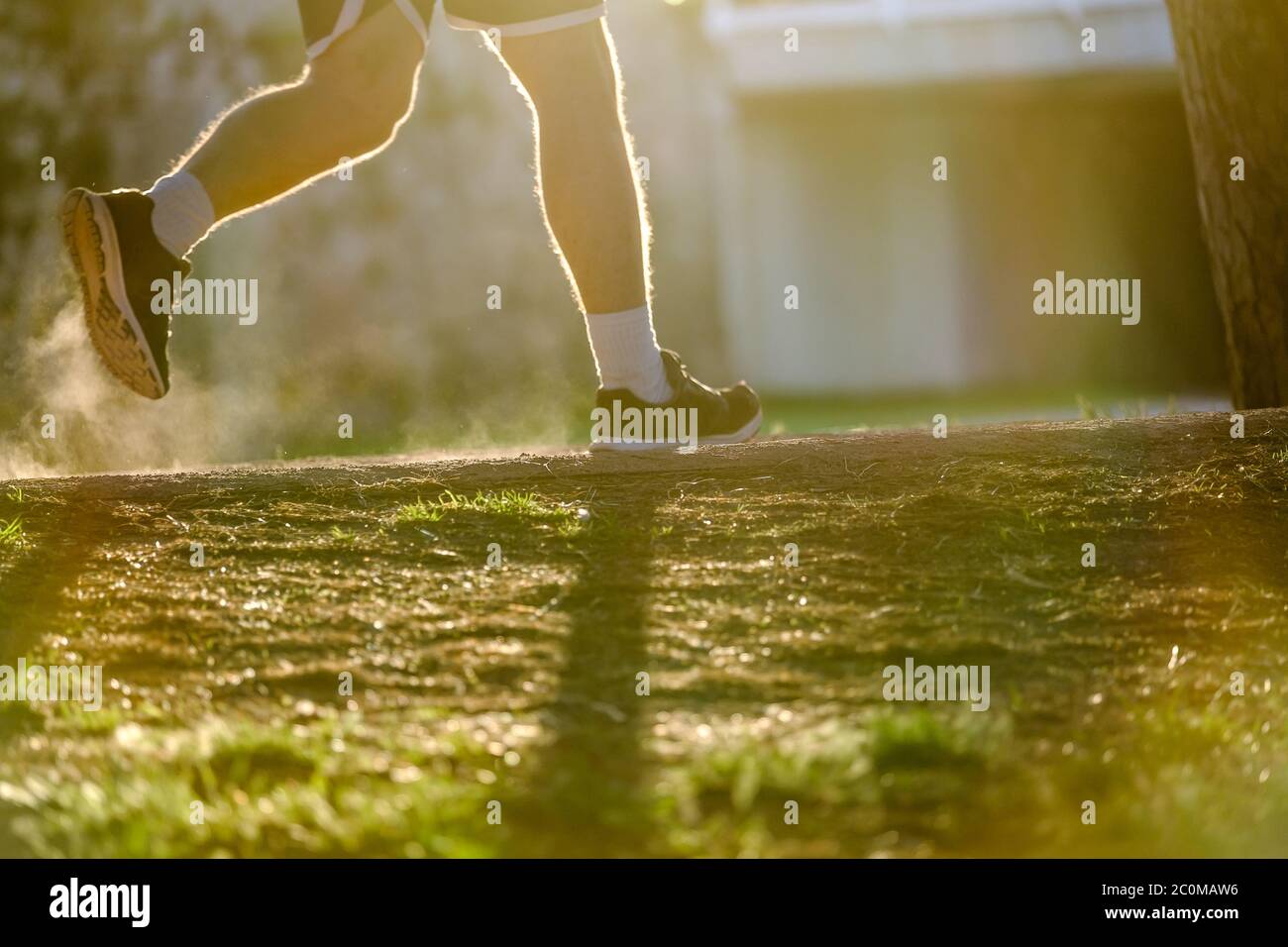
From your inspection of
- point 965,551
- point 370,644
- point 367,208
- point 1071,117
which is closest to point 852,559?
point 965,551

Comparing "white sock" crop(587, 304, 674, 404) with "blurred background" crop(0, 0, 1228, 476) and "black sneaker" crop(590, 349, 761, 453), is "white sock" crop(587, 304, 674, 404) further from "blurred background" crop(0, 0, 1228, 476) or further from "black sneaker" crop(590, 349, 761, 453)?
"blurred background" crop(0, 0, 1228, 476)

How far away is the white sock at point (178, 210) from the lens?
284 centimetres

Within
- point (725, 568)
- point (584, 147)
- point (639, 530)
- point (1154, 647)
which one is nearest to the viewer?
point (1154, 647)

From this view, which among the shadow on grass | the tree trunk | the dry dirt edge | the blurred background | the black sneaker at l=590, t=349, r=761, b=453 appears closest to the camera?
the shadow on grass

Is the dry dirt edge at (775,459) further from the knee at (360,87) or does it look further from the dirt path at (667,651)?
the knee at (360,87)

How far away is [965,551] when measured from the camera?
260 cm

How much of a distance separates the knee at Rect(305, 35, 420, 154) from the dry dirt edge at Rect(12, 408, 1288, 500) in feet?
2.65

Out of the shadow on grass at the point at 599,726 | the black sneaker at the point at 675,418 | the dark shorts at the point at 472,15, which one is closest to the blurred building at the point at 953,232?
the black sneaker at the point at 675,418

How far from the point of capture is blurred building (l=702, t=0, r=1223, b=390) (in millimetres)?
12250

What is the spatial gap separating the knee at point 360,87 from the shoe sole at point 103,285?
0.53m

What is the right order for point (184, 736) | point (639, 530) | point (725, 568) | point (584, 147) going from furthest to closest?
point (584, 147) < point (639, 530) < point (725, 568) < point (184, 736)

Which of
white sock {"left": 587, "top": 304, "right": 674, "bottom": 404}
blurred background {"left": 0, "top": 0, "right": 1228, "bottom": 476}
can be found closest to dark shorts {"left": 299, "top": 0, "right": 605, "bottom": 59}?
white sock {"left": 587, "top": 304, "right": 674, "bottom": 404}
